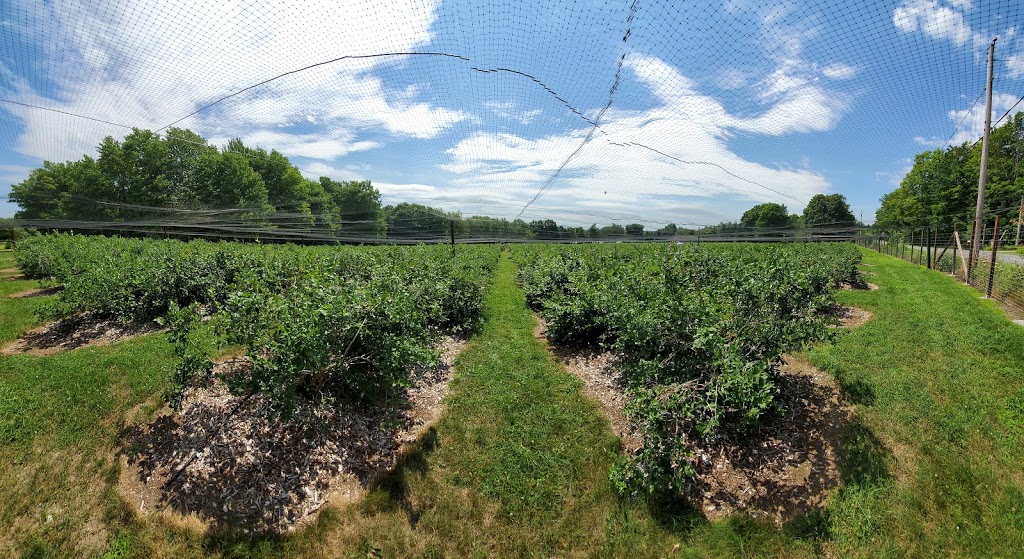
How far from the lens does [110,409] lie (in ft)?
13.3

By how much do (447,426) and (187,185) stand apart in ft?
107

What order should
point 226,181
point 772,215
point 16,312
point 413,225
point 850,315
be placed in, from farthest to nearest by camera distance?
point 772,215
point 413,225
point 226,181
point 850,315
point 16,312

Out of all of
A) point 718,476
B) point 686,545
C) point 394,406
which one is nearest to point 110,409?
point 394,406

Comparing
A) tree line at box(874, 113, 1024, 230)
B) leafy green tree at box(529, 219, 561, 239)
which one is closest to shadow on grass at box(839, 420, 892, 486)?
leafy green tree at box(529, 219, 561, 239)

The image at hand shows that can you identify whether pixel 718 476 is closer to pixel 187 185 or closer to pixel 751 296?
pixel 751 296

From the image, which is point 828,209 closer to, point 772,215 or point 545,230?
point 772,215

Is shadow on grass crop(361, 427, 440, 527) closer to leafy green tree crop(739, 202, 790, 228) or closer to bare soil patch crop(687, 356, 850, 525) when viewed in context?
bare soil patch crop(687, 356, 850, 525)

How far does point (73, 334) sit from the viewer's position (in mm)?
5910

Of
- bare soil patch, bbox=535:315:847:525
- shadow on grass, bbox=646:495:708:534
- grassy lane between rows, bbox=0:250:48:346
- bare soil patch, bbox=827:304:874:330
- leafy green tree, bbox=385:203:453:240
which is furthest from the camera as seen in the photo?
leafy green tree, bbox=385:203:453:240

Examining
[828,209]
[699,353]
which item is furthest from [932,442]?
[828,209]

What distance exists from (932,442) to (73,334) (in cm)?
1098

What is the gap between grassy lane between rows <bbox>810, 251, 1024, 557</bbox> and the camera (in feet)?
9.07

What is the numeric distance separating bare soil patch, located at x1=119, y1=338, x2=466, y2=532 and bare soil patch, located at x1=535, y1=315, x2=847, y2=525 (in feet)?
8.61

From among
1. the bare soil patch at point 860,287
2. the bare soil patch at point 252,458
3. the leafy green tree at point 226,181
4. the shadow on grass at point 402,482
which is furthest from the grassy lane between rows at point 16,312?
the leafy green tree at point 226,181
